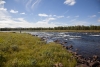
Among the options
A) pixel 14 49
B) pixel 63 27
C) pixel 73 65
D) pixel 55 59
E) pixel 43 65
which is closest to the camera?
pixel 43 65

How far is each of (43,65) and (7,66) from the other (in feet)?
11.2

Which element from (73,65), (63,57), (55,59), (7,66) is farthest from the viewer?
(63,57)

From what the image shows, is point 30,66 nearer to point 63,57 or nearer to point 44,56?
point 44,56

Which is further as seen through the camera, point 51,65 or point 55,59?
point 55,59

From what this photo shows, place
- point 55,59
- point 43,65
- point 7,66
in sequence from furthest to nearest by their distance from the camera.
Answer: point 55,59
point 43,65
point 7,66

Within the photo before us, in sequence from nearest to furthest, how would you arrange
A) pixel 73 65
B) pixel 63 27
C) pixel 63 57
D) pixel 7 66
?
pixel 7 66, pixel 73 65, pixel 63 57, pixel 63 27

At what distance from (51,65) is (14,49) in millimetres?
7337

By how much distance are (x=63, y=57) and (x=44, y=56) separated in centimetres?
244

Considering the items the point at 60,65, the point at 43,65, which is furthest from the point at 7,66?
the point at 60,65

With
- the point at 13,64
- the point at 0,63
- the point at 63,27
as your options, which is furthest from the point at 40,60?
the point at 63,27

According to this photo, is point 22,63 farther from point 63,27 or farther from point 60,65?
point 63,27

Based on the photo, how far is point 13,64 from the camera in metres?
10.3

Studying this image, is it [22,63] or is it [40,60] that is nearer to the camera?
[22,63]

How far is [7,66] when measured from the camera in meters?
10.1
